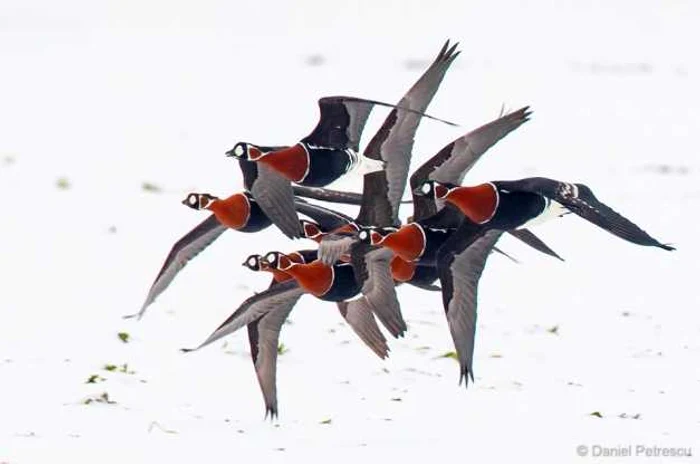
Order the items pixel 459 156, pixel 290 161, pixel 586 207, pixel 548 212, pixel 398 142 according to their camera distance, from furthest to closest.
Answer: pixel 398 142 → pixel 459 156 → pixel 290 161 → pixel 548 212 → pixel 586 207

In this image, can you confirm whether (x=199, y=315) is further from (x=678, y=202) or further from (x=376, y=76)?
(x=376, y=76)

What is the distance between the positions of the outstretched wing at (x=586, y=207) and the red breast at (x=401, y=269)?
412 mm

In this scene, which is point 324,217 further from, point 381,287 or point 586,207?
point 586,207

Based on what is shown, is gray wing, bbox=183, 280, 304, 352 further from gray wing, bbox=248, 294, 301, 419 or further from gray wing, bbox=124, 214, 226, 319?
gray wing, bbox=124, 214, 226, 319

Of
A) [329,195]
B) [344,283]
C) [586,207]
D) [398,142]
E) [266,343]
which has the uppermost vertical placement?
[398,142]

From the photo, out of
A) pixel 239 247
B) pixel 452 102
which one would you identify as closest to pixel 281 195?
pixel 239 247

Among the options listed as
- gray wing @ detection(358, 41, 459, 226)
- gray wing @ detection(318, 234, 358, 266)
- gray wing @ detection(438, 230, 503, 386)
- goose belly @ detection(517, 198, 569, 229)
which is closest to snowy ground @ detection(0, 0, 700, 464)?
gray wing @ detection(358, 41, 459, 226)

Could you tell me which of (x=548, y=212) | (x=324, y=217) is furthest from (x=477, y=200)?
(x=324, y=217)

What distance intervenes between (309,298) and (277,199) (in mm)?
2639

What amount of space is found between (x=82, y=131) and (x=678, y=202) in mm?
4980

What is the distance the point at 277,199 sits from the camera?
3957 millimetres

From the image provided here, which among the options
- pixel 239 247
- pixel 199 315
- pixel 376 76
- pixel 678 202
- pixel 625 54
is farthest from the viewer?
pixel 625 54

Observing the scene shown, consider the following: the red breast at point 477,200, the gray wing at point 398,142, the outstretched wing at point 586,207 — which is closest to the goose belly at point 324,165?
the gray wing at point 398,142

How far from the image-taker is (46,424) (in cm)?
470
